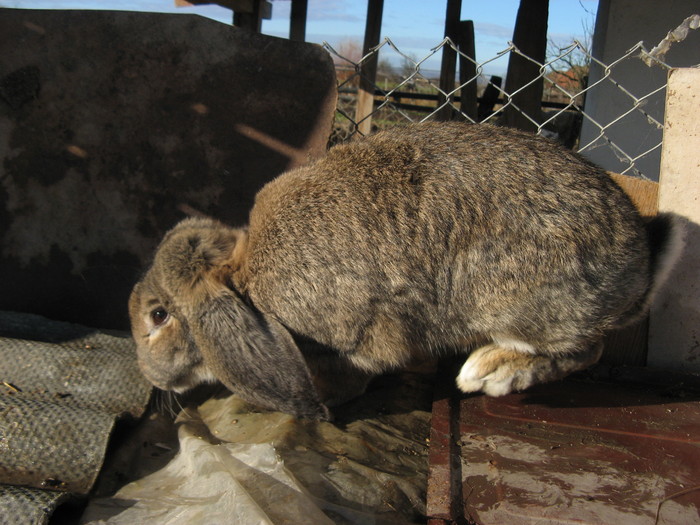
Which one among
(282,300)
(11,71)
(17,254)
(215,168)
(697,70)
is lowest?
(17,254)

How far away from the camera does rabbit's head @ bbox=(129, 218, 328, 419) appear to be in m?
2.91

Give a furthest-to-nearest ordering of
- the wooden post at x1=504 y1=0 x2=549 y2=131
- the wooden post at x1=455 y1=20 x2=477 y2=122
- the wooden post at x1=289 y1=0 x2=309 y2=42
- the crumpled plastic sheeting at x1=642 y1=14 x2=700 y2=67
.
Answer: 1. the wooden post at x1=455 y1=20 x2=477 y2=122
2. the wooden post at x1=289 y1=0 x2=309 y2=42
3. the wooden post at x1=504 y1=0 x2=549 y2=131
4. the crumpled plastic sheeting at x1=642 y1=14 x2=700 y2=67

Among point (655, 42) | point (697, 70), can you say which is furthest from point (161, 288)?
point (655, 42)

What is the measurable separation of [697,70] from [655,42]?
2.93 m

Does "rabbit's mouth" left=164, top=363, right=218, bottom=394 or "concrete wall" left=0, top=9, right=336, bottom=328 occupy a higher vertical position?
"concrete wall" left=0, top=9, right=336, bottom=328

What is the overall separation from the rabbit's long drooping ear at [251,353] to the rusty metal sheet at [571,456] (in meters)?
0.66

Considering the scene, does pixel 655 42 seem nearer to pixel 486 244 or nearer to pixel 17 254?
pixel 486 244

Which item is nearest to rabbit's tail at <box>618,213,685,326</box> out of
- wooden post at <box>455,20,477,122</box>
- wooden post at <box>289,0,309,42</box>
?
wooden post at <box>455,20,477,122</box>

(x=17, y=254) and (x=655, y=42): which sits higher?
(x=655, y=42)

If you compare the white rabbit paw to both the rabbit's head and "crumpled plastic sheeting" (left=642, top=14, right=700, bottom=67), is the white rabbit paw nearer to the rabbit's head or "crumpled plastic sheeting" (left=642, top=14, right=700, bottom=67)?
the rabbit's head

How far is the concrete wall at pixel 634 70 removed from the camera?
19.6ft

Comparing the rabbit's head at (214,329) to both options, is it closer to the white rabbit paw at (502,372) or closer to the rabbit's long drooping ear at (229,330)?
the rabbit's long drooping ear at (229,330)

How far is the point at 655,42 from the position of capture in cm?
607

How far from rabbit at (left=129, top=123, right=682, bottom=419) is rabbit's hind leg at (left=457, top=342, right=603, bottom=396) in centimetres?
8
